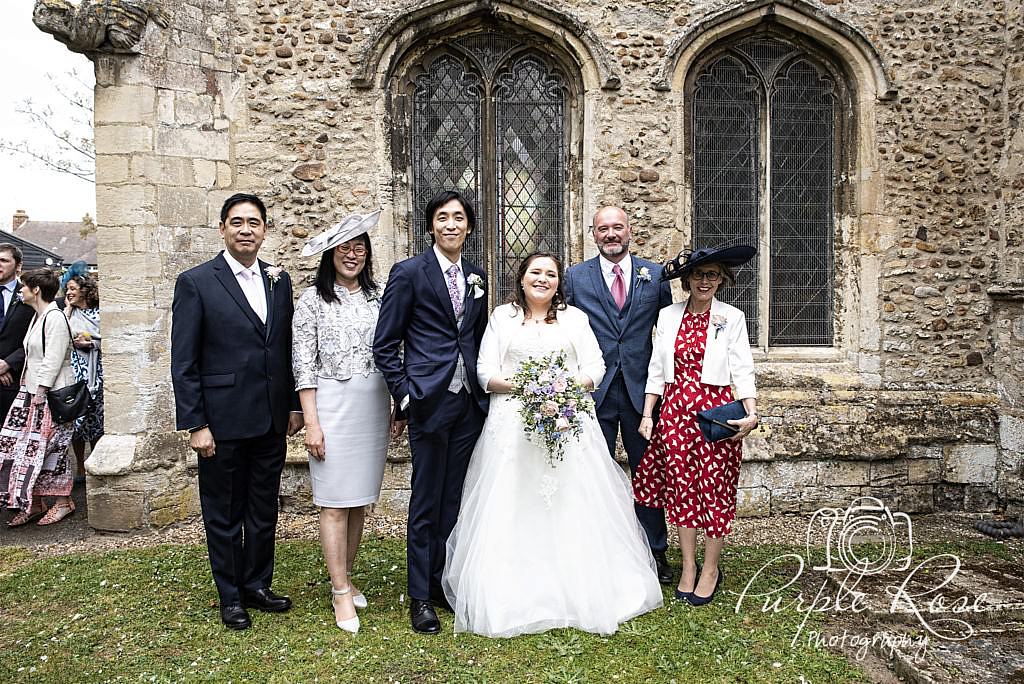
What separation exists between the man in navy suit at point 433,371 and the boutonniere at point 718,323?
1331 mm

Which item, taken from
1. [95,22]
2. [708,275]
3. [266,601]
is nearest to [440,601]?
[266,601]

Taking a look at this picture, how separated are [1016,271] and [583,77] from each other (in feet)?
12.9

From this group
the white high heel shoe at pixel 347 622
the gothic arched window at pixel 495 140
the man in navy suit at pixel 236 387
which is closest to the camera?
the man in navy suit at pixel 236 387

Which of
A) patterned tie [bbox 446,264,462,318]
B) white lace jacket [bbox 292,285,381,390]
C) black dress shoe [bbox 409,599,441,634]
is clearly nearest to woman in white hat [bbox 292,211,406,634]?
white lace jacket [bbox 292,285,381,390]

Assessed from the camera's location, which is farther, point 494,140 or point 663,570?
point 494,140

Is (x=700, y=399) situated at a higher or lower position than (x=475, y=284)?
lower

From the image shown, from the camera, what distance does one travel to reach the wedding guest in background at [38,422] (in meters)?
6.29

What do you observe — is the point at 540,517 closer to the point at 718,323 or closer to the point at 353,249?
the point at 718,323

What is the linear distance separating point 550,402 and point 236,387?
159 centimetres

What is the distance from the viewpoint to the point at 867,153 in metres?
6.70

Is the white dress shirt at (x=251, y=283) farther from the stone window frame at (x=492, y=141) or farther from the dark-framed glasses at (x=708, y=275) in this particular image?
the stone window frame at (x=492, y=141)

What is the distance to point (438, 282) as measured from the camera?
4.07m

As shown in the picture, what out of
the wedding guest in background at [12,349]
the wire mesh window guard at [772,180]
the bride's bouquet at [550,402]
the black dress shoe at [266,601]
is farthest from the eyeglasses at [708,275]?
the wedding guest in background at [12,349]

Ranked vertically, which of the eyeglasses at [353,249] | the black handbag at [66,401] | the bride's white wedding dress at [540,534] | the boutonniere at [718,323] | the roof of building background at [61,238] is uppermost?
the roof of building background at [61,238]
